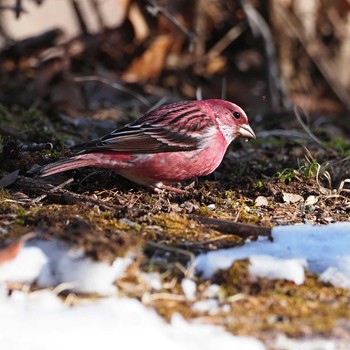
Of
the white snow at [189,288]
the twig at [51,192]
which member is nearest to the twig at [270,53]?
the twig at [51,192]

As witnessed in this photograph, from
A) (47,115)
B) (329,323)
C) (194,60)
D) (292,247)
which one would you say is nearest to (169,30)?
(194,60)

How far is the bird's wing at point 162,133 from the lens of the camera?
182 inches

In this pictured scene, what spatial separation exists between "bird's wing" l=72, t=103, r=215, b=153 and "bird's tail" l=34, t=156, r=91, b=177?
9cm

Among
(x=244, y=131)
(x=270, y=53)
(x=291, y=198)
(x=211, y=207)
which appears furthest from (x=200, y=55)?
(x=211, y=207)

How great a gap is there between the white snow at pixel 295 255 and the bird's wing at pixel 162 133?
1220 millimetres

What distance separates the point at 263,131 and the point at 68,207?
2915mm

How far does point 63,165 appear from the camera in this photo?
14.4 ft

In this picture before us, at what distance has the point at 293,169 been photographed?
5.09 meters

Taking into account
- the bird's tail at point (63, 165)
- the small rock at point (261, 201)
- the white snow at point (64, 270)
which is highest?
the white snow at point (64, 270)

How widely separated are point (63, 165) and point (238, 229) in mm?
1217

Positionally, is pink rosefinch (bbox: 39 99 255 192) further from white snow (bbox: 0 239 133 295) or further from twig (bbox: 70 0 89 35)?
twig (bbox: 70 0 89 35)

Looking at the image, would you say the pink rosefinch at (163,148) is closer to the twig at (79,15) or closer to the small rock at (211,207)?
the small rock at (211,207)

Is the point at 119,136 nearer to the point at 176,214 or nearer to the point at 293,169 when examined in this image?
the point at 176,214

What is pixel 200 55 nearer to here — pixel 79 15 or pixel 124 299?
pixel 79 15
